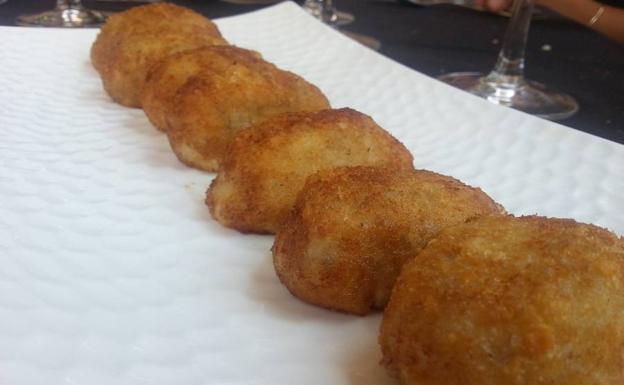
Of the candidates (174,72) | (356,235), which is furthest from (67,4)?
(356,235)

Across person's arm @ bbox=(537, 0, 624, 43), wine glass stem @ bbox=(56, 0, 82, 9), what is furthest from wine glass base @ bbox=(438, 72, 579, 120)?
wine glass stem @ bbox=(56, 0, 82, 9)

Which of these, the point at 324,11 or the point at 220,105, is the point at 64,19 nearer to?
the point at 324,11

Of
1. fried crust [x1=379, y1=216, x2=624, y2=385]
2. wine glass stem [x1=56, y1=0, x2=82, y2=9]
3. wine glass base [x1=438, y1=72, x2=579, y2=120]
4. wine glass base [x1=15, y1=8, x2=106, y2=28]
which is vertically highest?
fried crust [x1=379, y1=216, x2=624, y2=385]

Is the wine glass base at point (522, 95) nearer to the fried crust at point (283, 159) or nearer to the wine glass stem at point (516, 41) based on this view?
the wine glass stem at point (516, 41)

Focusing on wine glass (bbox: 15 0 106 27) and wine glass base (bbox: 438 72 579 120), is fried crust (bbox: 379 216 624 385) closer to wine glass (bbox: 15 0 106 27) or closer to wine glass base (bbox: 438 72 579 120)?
wine glass base (bbox: 438 72 579 120)

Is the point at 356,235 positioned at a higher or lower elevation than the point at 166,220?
higher
